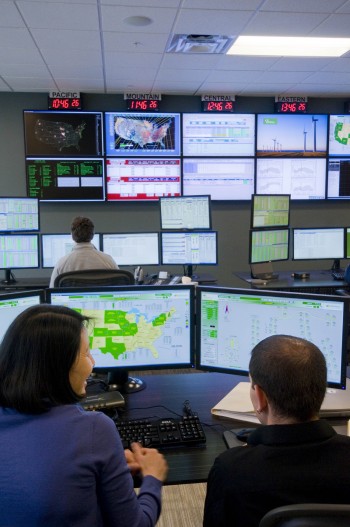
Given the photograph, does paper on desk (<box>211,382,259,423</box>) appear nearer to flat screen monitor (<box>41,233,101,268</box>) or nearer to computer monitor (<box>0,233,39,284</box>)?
flat screen monitor (<box>41,233,101,268</box>)

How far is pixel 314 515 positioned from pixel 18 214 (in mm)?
3815

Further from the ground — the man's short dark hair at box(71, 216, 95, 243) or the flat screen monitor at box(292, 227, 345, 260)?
the man's short dark hair at box(71, 216, 95, 243)

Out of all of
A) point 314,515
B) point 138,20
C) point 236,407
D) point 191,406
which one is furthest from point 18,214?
point 314,515

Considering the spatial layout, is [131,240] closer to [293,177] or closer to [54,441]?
[293,177]

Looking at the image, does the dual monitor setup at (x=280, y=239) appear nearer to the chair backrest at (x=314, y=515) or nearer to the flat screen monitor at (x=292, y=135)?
the flat screen monitor at (x=292, y=135)

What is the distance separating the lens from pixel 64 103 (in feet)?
15.5

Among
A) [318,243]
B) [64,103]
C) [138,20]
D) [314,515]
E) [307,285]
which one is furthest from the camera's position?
[64,103]

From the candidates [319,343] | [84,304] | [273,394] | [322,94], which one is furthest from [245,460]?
[322,94]

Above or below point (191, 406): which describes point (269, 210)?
above

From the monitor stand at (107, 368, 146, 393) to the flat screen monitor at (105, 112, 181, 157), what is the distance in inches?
141

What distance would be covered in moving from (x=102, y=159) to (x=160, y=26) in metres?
2.00

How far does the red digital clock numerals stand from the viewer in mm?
5039

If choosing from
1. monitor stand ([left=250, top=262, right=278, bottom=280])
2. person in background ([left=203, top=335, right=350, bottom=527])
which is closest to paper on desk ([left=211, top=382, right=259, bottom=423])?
person in background ([left=203, top=335, right=350, bottom=527])

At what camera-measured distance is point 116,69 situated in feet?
13.2
